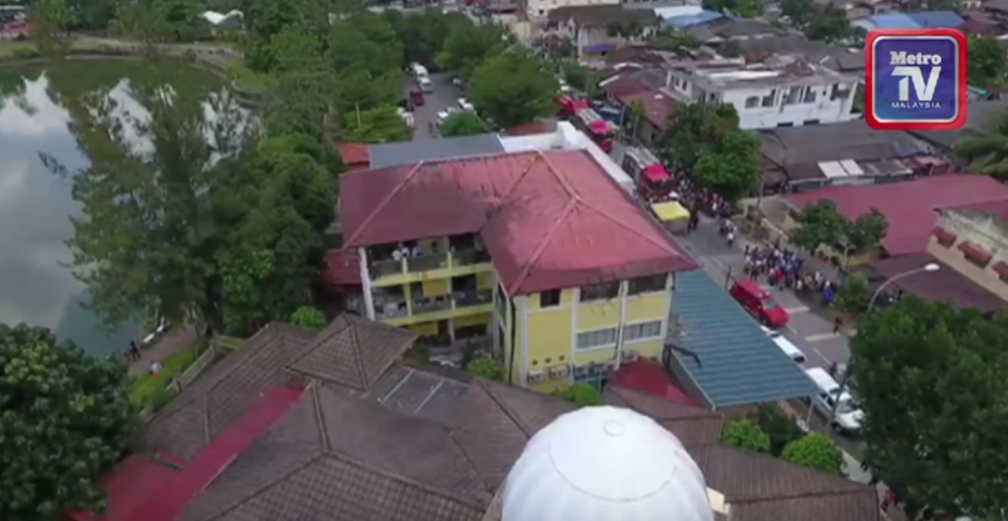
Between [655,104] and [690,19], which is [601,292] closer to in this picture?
[655,104]

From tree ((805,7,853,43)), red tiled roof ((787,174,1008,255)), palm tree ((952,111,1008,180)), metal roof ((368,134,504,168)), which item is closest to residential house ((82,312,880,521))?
metal roof ((368,134,504,168))

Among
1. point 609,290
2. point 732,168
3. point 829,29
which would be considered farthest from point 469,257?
point 829,29

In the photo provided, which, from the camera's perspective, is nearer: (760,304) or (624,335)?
(624,335)

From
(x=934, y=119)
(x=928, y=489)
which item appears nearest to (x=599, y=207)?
(x=934, y=119)

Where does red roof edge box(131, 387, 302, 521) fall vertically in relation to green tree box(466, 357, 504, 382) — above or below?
above

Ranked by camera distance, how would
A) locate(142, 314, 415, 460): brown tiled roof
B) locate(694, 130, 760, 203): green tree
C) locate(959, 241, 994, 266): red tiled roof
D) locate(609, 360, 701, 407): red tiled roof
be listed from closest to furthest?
locate(142, 314, 415, 460): brown tiled roof, locate(609, 360, 701, 407): red tiled roof, locate(959, 241, 994, 266): red tiled roof, locate(694, 130, 760, 203): green tree

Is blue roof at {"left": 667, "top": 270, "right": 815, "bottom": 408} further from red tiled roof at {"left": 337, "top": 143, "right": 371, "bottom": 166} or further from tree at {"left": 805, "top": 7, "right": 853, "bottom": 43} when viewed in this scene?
tree at {"left": 805, "top": 7, "right": 853, "bottom": 43}
